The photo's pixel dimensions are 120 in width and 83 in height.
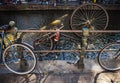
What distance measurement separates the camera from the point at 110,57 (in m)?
6.60

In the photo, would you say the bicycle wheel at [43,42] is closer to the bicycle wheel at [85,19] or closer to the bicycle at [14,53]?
the bicycle at [14,53]

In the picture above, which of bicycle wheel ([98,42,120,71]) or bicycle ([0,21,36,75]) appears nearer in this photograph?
bicycle ([0,21,36,75])

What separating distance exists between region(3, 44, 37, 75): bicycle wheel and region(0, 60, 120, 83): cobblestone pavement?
0.16 m

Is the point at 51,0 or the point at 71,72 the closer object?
the point at 71,72

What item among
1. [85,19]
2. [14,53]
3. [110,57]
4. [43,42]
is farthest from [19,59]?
[85,19]

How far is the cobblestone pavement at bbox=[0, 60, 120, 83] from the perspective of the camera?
574 centimetres

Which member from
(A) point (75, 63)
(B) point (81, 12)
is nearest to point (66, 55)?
(B) point (81, 12)

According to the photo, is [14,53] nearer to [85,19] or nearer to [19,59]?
[19,59]

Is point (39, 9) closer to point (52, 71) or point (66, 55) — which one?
point (66, 55)

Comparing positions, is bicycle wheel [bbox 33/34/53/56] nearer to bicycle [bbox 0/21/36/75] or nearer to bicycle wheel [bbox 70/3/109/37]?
bicycle [bbox 0/21/36/75]

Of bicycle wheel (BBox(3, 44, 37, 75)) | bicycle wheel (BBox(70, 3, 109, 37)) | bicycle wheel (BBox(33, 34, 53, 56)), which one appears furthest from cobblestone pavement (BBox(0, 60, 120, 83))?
bicycle wheel (BBox(70, 3, 109, 37))

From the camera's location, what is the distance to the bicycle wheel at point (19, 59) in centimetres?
583

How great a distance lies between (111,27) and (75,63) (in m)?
7.40

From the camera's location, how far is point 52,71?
19.9 feet
